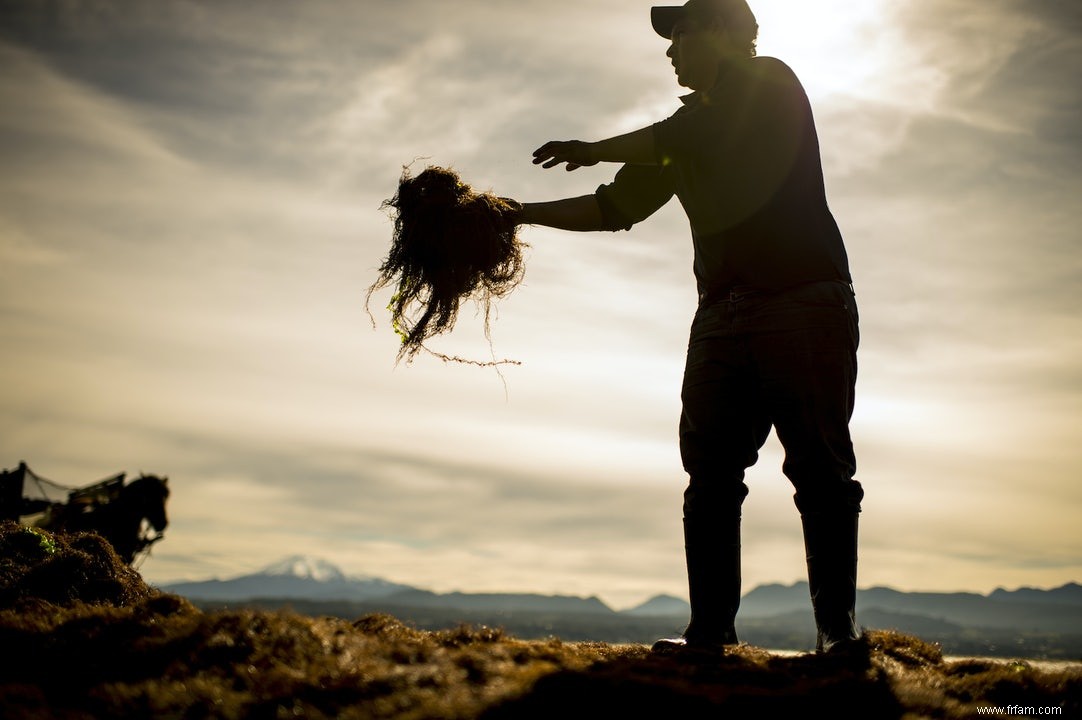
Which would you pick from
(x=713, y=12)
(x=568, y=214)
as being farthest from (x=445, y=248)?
(x=713, y=12)

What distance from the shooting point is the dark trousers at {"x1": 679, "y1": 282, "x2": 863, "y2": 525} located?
419cm

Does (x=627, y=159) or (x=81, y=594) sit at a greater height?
(x=627, y=159)

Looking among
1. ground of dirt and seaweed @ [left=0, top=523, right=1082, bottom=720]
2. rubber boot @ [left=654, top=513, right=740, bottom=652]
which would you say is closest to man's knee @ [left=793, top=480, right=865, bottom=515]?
rubber boot @ [left=654, top=513, right=740, bottom=652]

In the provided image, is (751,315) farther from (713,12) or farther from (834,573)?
(713,12)

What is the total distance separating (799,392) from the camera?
4223mm

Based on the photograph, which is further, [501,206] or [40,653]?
[501,206]

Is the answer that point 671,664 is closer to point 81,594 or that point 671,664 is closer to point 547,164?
point 547,164

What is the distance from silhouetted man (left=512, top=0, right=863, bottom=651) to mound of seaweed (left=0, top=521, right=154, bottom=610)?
3.52m

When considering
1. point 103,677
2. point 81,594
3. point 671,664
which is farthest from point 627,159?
point 81,594

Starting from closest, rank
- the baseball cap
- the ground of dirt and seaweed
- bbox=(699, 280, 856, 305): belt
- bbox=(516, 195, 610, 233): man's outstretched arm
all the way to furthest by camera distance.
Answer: the ground of dirt and seaweed → bbox=(699, 280, 856, 305): belt → the baseball cap → bbox=(516, 195, 610, 233): man's outstretched arm

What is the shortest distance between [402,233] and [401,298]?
1.47ft

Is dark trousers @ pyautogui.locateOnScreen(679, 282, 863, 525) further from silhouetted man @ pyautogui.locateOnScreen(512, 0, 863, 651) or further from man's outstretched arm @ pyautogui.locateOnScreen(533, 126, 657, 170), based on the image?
man's outstretched arm @ pyautogui.locateOnScreen(533, 126, 657, 170)

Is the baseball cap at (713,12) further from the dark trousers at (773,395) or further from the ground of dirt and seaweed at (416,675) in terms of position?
the ground of dirt and seaweed at (416,675)

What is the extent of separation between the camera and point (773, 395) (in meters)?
4.32
